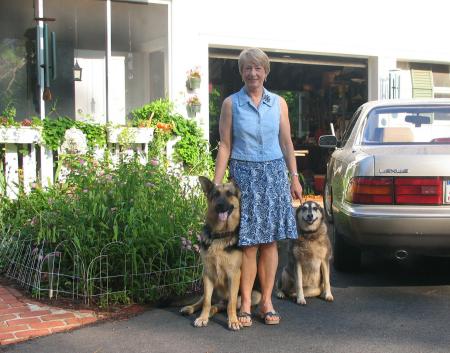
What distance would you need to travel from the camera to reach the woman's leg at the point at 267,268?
452 cm

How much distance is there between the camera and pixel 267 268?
455cm

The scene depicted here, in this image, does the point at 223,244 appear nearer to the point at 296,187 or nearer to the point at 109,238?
the point at 296,187

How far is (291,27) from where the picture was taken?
35.4 feet

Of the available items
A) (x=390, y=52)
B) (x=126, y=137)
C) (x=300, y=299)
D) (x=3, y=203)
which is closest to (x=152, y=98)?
(x=126, y=137)

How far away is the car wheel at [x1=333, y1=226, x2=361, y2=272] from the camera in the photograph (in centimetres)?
589

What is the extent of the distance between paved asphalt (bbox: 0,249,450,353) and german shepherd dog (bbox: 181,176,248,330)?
219 millimetres

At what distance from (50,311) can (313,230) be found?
2215mm

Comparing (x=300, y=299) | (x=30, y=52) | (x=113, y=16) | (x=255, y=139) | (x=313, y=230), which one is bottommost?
(x=300, y=299)

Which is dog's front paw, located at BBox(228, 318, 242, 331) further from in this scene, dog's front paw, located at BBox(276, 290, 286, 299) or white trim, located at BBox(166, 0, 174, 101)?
white trim, located at BBox(166, 0, 174, 101)

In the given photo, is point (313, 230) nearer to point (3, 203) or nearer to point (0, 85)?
point (3, 203)

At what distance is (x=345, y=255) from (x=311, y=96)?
353 inches

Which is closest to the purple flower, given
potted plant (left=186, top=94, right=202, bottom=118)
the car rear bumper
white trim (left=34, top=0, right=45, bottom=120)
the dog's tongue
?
the dog's tongue

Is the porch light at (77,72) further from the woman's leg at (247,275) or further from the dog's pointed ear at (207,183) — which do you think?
the woman's leg at (247,275)

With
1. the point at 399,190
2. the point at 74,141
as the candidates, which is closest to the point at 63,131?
the point at 74,141
